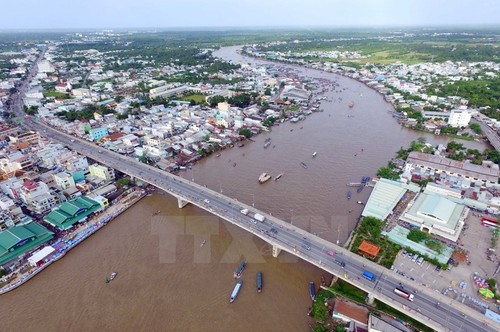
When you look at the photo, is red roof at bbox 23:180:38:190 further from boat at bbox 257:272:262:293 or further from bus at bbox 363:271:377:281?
bus at bbox 363:271:377:281

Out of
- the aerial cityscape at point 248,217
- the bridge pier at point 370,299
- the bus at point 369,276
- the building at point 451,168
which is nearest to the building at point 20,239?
the aerial cityscape at point 248,217

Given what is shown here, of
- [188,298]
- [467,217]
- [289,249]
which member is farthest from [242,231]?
[467,217]

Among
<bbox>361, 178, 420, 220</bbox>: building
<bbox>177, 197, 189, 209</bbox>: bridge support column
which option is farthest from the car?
<bbox>177, 197, 189, 209</bbox>: bridge support column

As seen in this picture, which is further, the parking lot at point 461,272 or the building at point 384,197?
the building at point 384,197

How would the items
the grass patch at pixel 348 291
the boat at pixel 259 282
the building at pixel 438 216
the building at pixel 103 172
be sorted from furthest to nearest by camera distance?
the building at pixel 103 172 → the building at pixel 438 216 → the boat at pixel 259 282 → the grass patch at pixel 348 291

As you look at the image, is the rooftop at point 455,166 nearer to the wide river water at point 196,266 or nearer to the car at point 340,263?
the wide river water at point 196,266

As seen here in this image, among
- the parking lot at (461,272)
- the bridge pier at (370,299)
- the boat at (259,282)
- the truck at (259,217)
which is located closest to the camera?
the bridge pier at (370,299)

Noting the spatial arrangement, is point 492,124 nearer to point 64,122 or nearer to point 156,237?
point 156,237
